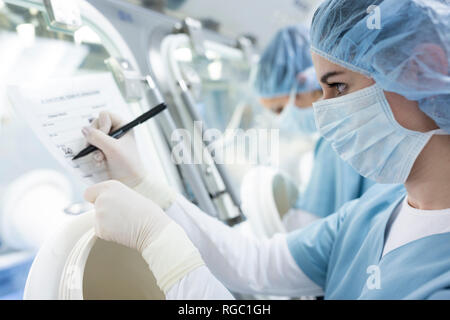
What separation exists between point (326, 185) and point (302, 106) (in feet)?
1.47

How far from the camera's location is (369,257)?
865 mm

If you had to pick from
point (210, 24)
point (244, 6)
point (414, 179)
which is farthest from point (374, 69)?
point (244, 6)

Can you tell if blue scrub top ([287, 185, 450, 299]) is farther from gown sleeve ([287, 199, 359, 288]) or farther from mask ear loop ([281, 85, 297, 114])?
mask ear loop ([281, 85, 297, 114])

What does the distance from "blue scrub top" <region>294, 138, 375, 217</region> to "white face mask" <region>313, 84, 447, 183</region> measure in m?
0.63

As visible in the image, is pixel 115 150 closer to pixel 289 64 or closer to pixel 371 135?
pixel 371 135

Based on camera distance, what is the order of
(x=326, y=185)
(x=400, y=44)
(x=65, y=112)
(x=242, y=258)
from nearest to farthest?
(x=400, y=44) → (x=65, y=112) → (x=242, y=258) → (x=326, y=185)

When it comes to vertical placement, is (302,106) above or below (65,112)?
below

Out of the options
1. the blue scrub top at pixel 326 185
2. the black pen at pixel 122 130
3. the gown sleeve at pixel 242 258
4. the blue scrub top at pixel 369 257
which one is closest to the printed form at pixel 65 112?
the black pen at pixel 122 130

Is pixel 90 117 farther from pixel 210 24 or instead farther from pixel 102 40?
pixel 210 24

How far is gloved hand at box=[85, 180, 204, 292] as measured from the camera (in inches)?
25.1

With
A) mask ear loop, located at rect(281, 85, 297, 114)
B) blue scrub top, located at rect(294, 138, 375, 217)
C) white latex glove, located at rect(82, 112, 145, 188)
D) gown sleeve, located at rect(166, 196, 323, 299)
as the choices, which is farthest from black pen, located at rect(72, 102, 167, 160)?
mask ear loop, located at rect(281, 85, 297, 114)

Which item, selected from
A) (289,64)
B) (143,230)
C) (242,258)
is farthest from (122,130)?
(289,64)

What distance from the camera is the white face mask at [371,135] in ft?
2.38

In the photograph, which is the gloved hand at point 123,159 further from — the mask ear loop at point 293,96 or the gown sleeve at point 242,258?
the mask ear loop at point 293,96
